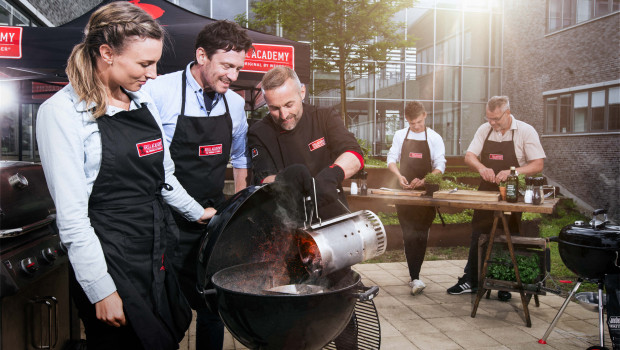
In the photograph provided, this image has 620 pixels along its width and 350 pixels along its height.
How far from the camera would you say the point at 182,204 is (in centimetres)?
189

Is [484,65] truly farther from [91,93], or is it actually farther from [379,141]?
[91,93]

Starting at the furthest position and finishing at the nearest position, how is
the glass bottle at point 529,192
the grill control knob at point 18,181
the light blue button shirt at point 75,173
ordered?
the glass bottle at point 529,192, the grill control knob at point 18,181, the light blue button shirt at point 75,173

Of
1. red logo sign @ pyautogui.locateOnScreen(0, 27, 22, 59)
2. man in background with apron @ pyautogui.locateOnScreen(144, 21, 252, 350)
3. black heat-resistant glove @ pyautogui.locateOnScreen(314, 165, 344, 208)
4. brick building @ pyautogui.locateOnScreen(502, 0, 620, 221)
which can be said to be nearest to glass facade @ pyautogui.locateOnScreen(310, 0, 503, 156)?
brick building @ pyautogui.locateOnScreen(502, 0, 620, 221)

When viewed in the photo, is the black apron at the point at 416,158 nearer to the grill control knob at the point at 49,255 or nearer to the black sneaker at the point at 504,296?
the black sneaker at the point at 504,296

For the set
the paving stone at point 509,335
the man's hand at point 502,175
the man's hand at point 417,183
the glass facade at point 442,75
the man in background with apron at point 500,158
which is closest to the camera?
the paving stone at point 509,335

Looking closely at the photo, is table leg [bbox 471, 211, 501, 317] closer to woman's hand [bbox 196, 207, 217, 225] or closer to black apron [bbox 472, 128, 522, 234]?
black apron [bbox 472, 128, 522, 234]

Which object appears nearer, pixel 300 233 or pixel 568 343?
pixel 300 233

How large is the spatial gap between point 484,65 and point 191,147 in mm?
17156

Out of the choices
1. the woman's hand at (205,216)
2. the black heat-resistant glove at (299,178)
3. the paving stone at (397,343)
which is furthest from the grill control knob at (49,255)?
the paving stone at (397,343)

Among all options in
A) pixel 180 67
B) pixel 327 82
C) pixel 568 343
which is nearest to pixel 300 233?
pixel 568 343

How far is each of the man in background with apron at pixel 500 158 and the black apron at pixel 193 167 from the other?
121 inches

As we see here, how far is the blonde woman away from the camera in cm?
139

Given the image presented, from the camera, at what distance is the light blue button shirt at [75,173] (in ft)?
4.50

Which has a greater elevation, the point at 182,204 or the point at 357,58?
the point at 357,58
